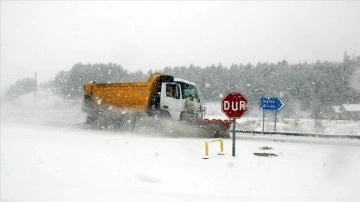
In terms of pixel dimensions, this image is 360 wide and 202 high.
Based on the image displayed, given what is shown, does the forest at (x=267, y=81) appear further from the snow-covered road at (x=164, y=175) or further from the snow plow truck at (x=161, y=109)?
the snow-covered road at (x=164, y=175)

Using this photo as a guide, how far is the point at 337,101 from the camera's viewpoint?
7962 centimetres

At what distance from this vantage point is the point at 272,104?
21.4 m

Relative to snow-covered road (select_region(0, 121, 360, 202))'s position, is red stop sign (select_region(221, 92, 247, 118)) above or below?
above

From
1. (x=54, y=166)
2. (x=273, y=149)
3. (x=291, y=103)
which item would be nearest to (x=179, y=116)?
(x=273, y=149)

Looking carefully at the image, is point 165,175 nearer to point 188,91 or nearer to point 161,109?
point 161,109

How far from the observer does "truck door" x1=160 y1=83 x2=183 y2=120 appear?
16172mm

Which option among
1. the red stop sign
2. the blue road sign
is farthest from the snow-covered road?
the blue road sign

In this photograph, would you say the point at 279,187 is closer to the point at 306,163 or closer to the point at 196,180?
the point at 196,180

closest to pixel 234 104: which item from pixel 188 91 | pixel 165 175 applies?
pixel 165 175

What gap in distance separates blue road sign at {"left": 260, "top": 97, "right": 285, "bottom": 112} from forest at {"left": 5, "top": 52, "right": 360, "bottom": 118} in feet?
169

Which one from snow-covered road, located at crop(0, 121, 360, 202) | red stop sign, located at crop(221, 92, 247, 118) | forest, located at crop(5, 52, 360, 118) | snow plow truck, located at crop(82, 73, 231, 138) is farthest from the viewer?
forest, located at crop(5, 52, 360, 118)

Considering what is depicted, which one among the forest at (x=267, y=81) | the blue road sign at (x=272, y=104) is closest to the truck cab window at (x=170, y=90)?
the blue road sign at (x=272, y=104)

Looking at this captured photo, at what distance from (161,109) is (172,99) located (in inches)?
27.7

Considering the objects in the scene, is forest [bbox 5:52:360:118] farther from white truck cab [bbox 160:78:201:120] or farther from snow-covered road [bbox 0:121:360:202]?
snow-covered road [bbox 0:121:360:202]
